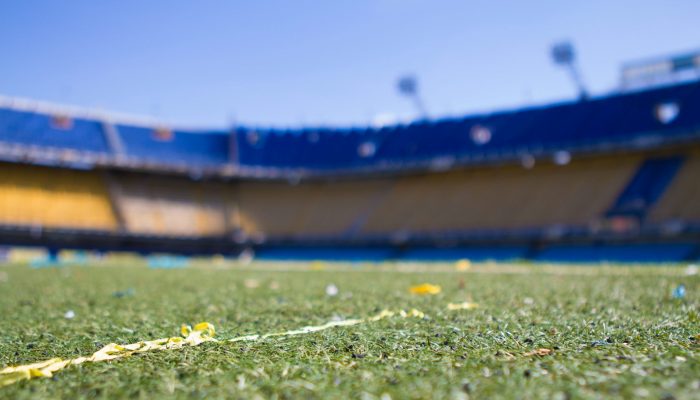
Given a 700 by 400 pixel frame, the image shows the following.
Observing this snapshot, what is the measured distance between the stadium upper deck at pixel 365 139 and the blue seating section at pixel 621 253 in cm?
419

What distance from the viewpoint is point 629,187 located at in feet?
74.5

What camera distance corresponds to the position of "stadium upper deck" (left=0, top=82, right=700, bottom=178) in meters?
23.9

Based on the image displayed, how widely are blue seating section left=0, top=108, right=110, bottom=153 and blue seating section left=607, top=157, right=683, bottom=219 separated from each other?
24672mm

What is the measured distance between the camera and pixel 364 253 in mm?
27797

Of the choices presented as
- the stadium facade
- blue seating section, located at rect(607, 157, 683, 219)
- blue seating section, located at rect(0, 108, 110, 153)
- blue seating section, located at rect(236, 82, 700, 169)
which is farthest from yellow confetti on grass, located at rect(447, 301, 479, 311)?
blue seating section, located at rect(0, 108, 110, 153)

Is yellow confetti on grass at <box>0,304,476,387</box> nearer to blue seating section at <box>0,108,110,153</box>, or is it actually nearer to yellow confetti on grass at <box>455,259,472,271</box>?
yellow confetti on grass at <box>455,259,472,271</box>

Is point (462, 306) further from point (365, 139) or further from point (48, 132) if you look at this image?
point (48, 132)

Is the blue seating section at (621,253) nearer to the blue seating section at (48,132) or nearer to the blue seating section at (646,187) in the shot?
the blue seating section at (646,187)

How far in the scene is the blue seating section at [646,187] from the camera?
72.0 ft

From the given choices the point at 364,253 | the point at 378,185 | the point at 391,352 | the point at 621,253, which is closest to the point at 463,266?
the point at 391,352

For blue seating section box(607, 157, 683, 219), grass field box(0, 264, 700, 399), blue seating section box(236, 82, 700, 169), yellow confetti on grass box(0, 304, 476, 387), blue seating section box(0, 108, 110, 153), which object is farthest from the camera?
blue seating section box(0, 108, 110, 153)

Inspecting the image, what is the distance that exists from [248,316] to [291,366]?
185 centimetres

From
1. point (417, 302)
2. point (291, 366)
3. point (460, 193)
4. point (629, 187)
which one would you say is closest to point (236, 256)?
point (460, 193)

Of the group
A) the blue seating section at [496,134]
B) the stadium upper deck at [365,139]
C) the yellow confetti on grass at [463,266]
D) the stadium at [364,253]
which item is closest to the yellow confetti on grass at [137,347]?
the stadium at [364,253]
